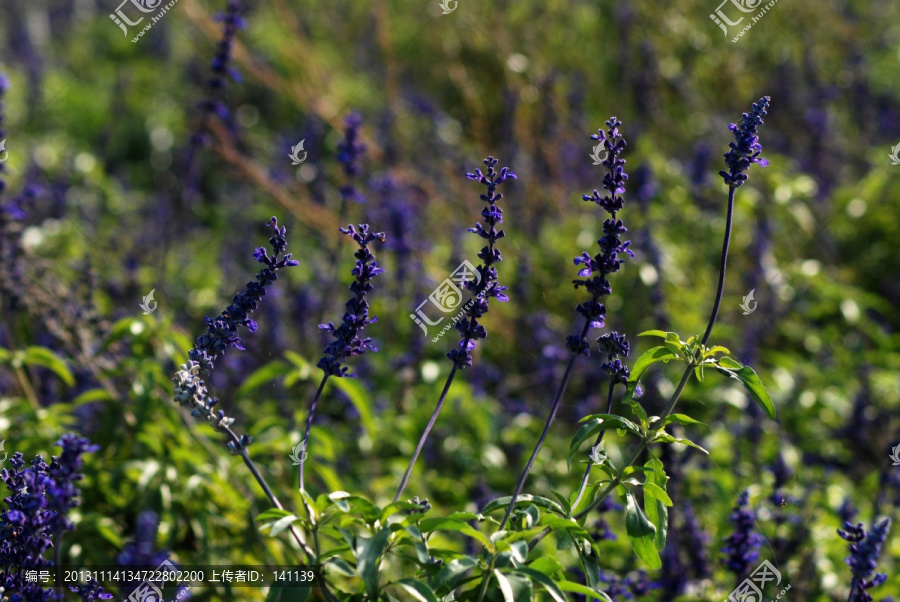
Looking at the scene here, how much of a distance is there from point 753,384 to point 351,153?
2.58 m

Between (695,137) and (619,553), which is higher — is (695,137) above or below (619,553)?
above

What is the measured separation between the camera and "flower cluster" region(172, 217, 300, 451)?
2.51 meters

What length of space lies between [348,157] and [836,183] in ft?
20.5

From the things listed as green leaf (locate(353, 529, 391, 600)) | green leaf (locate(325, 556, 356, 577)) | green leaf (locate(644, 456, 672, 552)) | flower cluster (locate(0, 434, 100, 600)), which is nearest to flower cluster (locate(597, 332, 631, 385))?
green leaf (locate(644, 456, 672, 552))

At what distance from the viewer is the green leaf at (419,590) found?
8.14 ft

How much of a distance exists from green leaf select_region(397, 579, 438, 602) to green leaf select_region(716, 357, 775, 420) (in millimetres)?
1086

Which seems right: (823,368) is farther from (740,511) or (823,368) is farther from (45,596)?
(45,596)

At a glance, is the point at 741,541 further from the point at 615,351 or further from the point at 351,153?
the point at 351,153

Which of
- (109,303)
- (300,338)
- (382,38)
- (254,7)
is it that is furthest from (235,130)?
(254,7)

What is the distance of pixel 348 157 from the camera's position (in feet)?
14.8

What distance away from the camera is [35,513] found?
2.52 metres

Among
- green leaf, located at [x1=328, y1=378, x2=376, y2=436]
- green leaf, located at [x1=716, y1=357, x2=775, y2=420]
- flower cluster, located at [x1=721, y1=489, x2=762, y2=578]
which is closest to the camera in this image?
green leaf, located at [x1=716, y1=357, x2=775, y2=420]

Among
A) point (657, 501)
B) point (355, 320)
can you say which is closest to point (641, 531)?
point (657, 501)

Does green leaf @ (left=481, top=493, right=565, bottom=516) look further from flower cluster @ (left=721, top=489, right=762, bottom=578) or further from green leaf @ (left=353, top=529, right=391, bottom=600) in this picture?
flower cluster @ (left=721, top=489, right=762, bottom=578)
